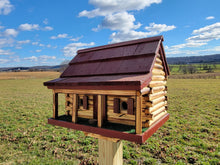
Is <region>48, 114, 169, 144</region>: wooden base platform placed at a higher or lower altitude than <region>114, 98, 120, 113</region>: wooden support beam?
lower

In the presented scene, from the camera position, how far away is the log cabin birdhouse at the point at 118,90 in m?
2.26

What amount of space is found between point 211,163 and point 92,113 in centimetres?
455

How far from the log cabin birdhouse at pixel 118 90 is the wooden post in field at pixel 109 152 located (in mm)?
394

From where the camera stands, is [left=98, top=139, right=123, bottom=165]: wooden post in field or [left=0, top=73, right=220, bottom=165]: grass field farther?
[left=0, top=73, right=220, bottom=165]: grass field

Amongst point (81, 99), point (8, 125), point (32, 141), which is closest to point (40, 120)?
point (8, 125)

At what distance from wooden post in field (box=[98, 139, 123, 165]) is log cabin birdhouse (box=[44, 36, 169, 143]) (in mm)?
394

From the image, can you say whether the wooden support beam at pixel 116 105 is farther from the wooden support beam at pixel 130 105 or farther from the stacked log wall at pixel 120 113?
the wooden support beam at pixel 130 105

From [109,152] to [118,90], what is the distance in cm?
130

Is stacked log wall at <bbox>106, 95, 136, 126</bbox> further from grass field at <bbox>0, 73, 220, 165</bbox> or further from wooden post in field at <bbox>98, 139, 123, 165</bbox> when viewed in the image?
grass field at <bbox>0, 73, 220, 165</bbox>

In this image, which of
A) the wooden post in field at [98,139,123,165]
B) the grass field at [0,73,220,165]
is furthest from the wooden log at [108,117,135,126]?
the grass field at [0,73,220,165]

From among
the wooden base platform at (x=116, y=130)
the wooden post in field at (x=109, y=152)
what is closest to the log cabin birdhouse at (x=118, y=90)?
the wooden base platform at (x=116, y=130)

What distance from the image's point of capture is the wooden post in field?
281cm

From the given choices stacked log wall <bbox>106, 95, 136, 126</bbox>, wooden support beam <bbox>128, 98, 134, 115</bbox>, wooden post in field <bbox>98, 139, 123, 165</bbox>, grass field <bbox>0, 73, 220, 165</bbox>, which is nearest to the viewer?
wooden support beam <bbox>128, 98, 134, 115</bbox>

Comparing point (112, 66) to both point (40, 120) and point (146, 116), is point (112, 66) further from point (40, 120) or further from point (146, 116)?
point (40, 120)
